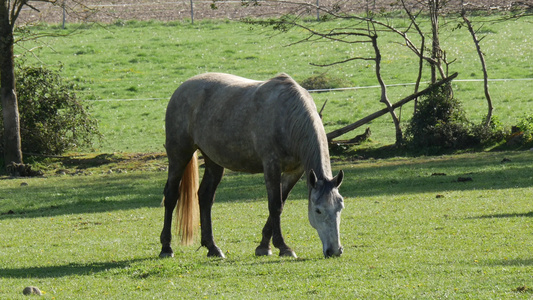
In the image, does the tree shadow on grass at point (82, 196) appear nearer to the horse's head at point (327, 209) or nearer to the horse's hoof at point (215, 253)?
the horse's hoof at point (215, 253)

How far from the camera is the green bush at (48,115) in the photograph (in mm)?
25953

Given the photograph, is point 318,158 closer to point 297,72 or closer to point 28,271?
point 28,271

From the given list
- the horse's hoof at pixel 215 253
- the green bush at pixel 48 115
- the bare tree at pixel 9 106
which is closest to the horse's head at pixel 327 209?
the horse's hoof at pixel 215 253

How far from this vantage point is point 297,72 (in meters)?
38.5

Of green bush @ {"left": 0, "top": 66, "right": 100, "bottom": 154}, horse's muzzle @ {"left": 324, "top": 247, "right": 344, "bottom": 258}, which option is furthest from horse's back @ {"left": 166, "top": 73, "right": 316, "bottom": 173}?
green bush @ {"left": 0, "top": 66, "right": 100, "bottom": 154}

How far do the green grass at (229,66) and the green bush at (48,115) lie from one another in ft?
4.13

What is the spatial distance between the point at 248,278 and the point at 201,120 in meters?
2.98

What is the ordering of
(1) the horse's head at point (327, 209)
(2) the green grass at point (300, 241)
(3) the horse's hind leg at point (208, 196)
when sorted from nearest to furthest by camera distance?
(2) the green grass at point (300, 241)
(1) the horse's head at point (327, 209)
(3) the horse's hind leg at point (208, 196)

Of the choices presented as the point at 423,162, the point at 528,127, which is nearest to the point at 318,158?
the point at 423,162

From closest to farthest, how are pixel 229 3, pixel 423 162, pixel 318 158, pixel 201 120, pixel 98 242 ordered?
pixel 318 158 < pixel 201 120 < pixel 98 242 < pixel 423 162 < pixel 229 3

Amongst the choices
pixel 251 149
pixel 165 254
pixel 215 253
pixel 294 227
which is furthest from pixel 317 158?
pixel 294 227

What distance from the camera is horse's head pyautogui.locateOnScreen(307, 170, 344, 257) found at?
8.37 meters

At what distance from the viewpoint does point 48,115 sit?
86.3 ft

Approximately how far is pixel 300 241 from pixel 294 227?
1.47 m
